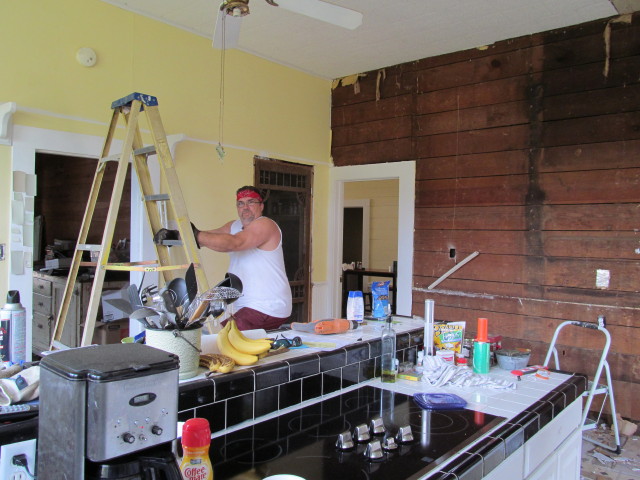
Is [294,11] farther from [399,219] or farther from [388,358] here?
[399,219]

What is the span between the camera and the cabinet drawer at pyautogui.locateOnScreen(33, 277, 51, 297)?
4364mm

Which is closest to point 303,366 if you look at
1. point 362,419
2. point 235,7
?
point 362,419

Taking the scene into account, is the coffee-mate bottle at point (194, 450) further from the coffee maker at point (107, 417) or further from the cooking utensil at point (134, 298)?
the cooking utensil at point (134, 298)

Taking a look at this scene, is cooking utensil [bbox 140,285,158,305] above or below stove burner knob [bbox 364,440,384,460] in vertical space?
above

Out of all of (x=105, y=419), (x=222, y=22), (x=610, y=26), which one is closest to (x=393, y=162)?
(x=610, y=26)

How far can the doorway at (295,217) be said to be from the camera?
4508 millimetres

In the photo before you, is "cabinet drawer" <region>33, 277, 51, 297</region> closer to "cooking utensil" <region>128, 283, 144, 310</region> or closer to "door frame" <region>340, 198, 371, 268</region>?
"cooking utensil" <region>128, 283, 144, 310</region>

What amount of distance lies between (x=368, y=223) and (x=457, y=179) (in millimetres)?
3922

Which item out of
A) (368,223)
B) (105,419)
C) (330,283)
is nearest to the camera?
(105,419)

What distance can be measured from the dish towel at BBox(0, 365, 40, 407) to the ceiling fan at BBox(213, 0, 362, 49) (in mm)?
1772

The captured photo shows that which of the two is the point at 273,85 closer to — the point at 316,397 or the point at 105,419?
the point at 316,397

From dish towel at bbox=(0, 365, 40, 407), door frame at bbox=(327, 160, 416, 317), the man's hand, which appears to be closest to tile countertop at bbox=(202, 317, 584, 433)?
dish towel at bbox=(0, 365, 40, 407)

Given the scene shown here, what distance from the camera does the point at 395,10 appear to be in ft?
11.3

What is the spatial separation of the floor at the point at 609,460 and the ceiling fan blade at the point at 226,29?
305 centimetres
